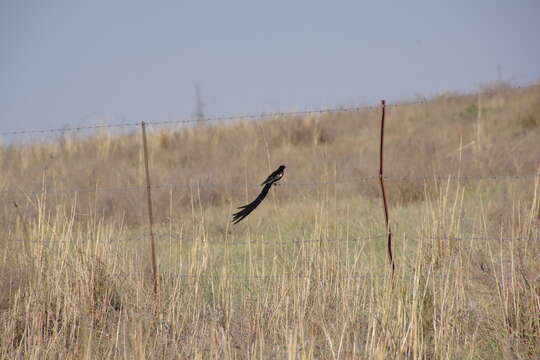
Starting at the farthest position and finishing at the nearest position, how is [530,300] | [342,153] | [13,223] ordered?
1. [342,153]
2. [13,223]
3. [530,300]

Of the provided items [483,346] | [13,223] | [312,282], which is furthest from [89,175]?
[483,346]

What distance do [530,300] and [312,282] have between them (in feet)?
3.41

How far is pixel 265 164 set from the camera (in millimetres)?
8133

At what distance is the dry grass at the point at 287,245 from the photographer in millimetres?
2783

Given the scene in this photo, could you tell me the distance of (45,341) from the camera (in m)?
2.90

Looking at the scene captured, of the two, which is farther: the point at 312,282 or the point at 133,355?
the point at 312,282

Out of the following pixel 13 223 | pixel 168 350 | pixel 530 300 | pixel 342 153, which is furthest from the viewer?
pixel 342 153

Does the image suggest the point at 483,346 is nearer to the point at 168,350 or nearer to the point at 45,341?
the point at 168,350


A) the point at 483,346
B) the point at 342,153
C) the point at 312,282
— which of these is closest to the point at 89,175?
the point at 342,153

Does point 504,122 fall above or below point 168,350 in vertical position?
above

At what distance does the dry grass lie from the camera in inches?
110

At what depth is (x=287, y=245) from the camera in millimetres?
4504

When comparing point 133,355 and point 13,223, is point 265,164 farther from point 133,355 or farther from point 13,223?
point 133,355

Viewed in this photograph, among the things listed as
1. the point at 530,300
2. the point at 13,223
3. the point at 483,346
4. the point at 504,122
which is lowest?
the point at 483,346
